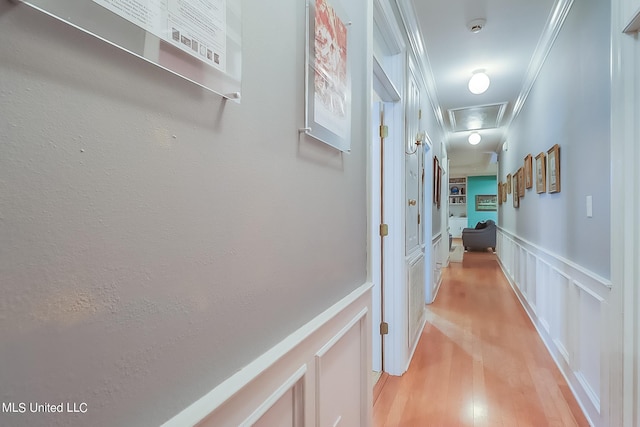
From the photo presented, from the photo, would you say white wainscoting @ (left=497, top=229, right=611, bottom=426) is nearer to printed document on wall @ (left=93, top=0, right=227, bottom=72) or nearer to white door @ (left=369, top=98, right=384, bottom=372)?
white door @ (left=369, top=98, right=384, bottom=372)

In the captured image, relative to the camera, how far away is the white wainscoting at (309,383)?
0.61 metres

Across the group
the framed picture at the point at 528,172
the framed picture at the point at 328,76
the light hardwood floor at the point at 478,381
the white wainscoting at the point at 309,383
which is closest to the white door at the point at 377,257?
the light hardwood floor at the point at 478,381

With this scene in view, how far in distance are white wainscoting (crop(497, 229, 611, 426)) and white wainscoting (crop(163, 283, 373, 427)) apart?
127 cm

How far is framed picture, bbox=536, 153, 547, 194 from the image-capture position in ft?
9.36

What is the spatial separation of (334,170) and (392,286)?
144 cm

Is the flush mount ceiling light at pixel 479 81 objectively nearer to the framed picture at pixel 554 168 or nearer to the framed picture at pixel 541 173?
the framed picture at pixel 541 173

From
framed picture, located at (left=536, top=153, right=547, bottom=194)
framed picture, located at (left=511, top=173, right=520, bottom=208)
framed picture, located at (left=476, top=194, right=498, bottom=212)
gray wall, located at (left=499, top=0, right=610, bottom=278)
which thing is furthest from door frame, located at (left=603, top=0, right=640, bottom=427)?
framed picture, located at (left=476, top=194, right=498, bottom=212)

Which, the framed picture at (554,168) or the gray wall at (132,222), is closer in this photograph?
the gray wall at (132,222)

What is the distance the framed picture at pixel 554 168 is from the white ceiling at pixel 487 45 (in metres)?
0.91

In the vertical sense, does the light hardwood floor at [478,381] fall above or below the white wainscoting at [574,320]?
below

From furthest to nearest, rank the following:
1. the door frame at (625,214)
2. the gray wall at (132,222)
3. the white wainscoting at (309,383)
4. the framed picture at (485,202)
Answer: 1. the framed picture at (485,202)
2. the door frame at (625,214)
3. the white wainscoting at (309,383)
4. the gray wall at (132,222)

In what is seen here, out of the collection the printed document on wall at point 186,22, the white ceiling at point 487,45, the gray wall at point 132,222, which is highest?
the white ceiling at point 487,45

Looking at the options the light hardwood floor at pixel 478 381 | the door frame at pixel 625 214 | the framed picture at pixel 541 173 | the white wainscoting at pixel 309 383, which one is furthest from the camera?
the framed picture at pixel 541 173

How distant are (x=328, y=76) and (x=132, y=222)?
79cm
